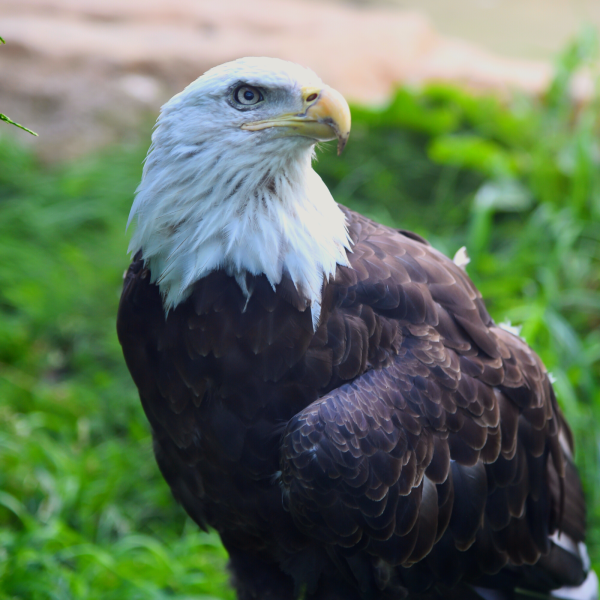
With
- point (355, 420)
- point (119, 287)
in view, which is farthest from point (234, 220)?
point (119, 287)

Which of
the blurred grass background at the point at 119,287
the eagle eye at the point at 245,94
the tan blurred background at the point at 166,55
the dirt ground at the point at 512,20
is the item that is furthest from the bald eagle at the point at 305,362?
the dirt ground at the point at 512,20

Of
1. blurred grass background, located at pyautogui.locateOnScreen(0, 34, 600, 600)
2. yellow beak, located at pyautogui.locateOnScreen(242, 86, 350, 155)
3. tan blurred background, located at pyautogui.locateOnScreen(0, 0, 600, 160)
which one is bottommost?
blurred grass background, located at pyautogui.locateOnScreen(0, 34, 600, 600)

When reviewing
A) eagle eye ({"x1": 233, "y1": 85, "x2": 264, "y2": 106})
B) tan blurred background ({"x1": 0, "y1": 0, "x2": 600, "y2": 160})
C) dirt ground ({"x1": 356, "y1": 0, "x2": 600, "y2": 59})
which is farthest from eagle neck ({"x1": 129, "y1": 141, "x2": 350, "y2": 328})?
dirt ground ({"x1": 356, "y1": 0, "x2": 600, "y2": 59})

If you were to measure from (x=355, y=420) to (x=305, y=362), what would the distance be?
0.25 meters

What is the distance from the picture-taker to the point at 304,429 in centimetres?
212

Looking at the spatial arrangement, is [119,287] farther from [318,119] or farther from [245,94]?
[318,119]

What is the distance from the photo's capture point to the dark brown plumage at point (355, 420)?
2.20 metres

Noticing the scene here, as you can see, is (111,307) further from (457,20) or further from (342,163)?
(457,20)

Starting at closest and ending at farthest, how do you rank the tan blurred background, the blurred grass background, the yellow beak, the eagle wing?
1. the yellow beak
2. the eagle wing
3. the blurred grass background
4. the tan blurred background

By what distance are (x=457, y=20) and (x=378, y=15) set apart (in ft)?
13.1

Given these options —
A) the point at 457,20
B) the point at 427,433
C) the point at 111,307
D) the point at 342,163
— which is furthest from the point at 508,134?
the point at 457,20

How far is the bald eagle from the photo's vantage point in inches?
83.7

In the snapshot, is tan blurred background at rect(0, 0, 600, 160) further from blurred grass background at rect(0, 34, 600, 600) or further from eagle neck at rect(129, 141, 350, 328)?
eagle neck at rect(129, 141, 350, 328)

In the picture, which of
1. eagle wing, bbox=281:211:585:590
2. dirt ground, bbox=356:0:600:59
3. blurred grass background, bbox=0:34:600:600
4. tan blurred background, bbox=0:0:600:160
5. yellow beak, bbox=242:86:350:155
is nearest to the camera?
yellow beak, bbox=242:86:350:155
